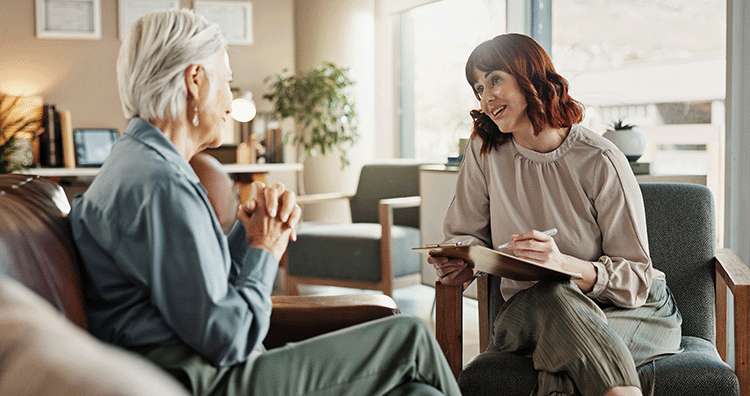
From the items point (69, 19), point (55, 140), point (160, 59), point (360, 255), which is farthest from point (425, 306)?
point (69, 19)

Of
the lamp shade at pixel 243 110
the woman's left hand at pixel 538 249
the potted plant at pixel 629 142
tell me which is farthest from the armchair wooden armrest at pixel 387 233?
the lamp shade at pixel 243 110

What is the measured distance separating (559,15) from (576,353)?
2.84 metres

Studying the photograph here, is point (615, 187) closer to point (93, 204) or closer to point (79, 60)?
point (93, 204)

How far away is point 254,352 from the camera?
1165 millimetres

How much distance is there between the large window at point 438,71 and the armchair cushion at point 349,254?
1176mm

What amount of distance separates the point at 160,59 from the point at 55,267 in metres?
0.40

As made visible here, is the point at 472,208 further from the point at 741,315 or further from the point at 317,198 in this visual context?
the point at 317,198

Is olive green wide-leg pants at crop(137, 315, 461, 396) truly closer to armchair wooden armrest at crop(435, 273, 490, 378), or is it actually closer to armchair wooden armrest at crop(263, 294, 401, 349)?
armchair wooden armrest at crop(263, 294, 401, 349)

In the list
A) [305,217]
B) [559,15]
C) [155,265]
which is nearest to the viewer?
[155,265]

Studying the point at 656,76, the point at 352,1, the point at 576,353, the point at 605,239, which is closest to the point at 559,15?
the point at 656,76

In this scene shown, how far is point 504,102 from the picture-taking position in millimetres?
1715

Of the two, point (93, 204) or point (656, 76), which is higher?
point (656, 76)

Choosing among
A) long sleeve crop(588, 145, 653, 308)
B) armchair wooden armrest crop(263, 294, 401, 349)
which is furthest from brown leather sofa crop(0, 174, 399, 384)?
long sleeve crop(588, 145, 653, 308)

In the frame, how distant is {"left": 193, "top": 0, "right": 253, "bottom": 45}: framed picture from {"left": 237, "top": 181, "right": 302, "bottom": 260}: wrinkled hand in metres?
4.44
